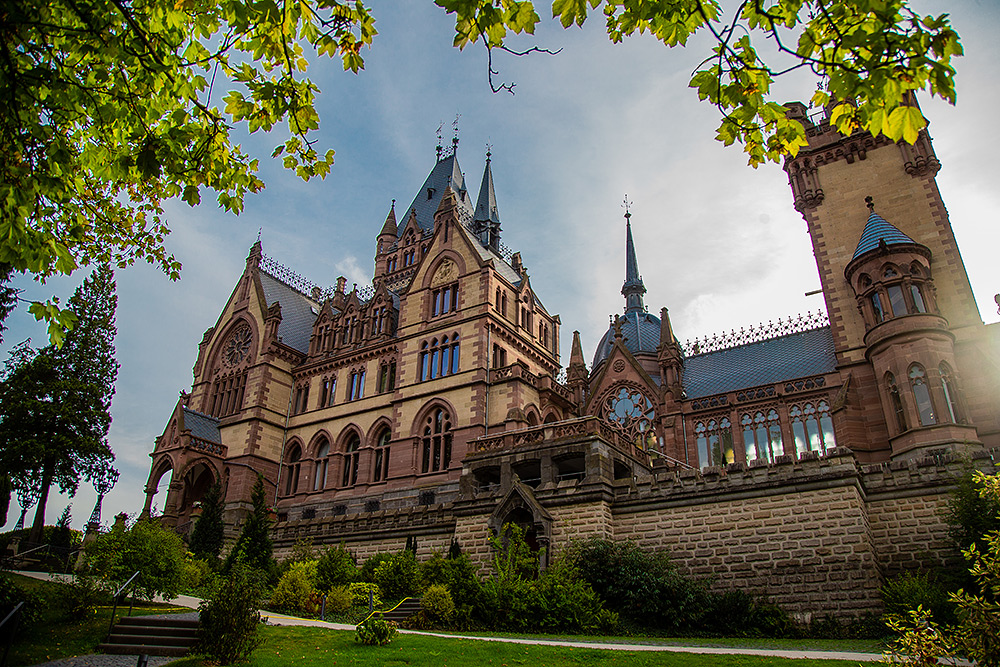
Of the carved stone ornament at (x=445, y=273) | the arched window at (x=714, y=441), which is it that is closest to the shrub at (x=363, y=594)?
the arched window at (x=714, y=441)

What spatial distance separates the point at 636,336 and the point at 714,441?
10.5m

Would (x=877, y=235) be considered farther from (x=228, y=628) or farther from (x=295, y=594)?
(x=228, y=628)

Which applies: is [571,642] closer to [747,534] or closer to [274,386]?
[747,534]

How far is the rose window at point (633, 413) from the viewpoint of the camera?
3288 centimetres

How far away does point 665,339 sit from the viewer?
1368 inches

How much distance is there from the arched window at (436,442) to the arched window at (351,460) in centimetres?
458

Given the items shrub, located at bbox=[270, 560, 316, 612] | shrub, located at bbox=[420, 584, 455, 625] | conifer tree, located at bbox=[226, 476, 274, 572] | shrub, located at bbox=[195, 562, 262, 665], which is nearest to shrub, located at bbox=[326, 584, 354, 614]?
shrub, located at bbox=[270, 560, 316, 612]

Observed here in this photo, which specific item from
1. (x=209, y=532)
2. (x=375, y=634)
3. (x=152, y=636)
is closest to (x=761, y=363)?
(x=375, y=634)

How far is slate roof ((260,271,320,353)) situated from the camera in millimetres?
42125

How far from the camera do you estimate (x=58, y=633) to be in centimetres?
1407

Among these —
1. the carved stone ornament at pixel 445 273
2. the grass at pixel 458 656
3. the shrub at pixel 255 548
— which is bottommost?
the grass at pixel 458 656

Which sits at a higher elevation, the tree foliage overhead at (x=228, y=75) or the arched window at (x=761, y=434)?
the arched window at (x=761, y=434)

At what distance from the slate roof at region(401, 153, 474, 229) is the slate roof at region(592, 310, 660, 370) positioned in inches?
580

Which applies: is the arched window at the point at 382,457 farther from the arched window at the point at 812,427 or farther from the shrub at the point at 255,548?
the arched window at the point at 812,427
